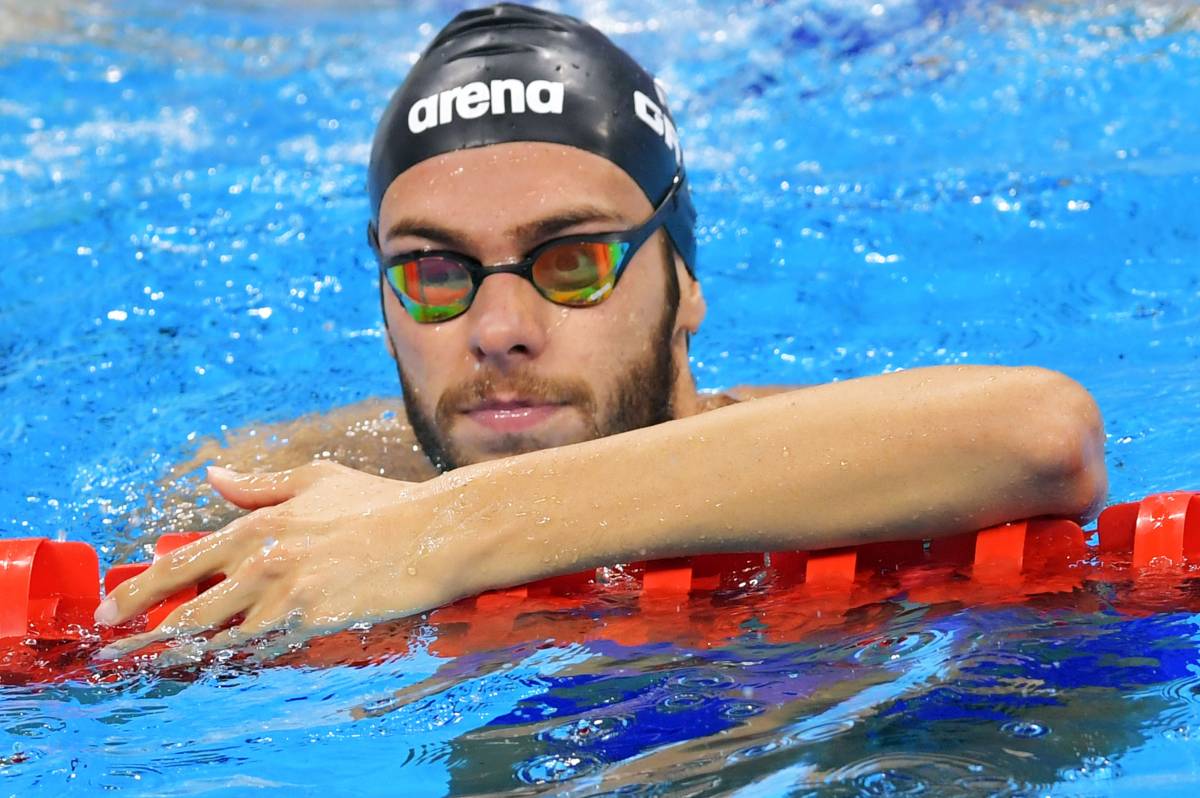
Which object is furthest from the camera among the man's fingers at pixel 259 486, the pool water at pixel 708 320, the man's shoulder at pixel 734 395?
the man's shoulder at pixel 734 395

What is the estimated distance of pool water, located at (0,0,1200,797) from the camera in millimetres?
1931

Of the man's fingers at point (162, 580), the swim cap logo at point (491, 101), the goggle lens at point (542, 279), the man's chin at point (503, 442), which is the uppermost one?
the swim cap logo at point (491, 101)

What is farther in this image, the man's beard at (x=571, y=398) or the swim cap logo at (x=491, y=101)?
the swim cap logo at (x=491, y=101)

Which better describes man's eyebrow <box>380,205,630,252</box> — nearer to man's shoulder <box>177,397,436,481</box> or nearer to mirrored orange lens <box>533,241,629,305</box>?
mirrored orange lens <box>533,241,629,305</box>

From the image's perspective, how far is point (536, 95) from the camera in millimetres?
3242

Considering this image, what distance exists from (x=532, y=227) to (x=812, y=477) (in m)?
1.05

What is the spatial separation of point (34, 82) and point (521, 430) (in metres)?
5.21

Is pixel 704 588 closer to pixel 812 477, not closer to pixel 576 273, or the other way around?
pixel 812 477

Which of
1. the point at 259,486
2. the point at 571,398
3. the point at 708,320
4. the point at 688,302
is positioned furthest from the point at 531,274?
the point at 708,320

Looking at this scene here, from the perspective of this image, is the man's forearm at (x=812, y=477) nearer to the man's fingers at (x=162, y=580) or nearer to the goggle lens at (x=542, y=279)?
the man's fingers at (x=162, y=580)

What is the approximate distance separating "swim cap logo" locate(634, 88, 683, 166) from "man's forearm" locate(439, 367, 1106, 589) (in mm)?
1371

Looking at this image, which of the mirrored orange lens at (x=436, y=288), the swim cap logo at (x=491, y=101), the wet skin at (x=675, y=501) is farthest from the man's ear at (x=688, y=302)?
the wet skin at (x=675, y=501)

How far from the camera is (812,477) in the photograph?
2145 millimetres

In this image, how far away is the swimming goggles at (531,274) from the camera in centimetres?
295
